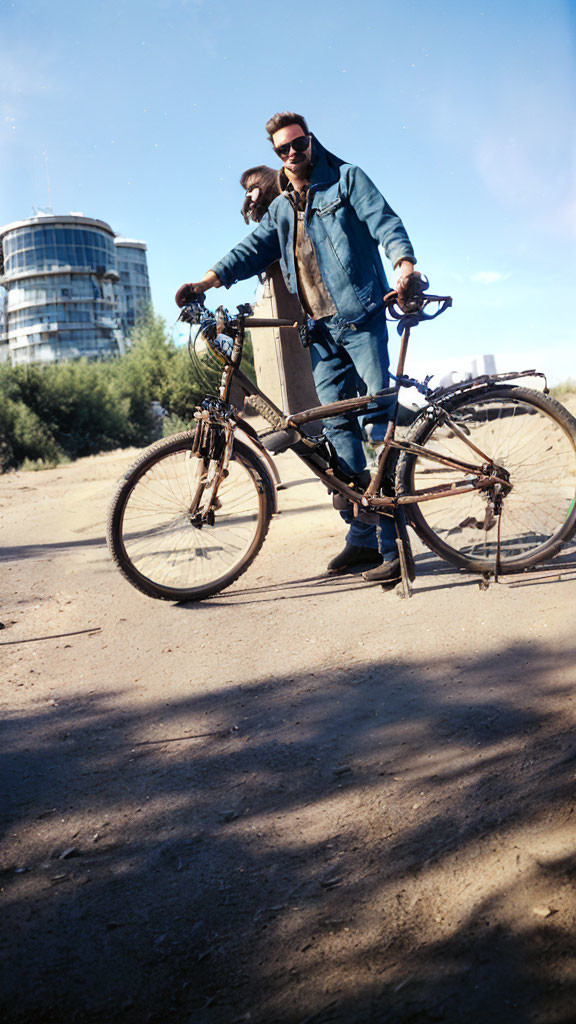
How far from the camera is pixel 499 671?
2.48m

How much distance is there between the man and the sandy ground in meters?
0.96

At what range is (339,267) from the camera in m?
3.65

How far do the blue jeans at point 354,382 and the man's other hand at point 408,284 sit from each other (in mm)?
292

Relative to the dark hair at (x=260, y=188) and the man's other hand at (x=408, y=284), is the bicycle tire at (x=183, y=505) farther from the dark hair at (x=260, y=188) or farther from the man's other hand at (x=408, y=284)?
the dark hair at (x=260, y=188)

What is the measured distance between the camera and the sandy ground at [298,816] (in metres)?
1.27

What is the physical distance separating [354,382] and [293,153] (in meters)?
1.16

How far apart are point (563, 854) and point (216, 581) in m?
2.50

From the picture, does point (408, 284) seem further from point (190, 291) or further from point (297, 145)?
point (190, 291)

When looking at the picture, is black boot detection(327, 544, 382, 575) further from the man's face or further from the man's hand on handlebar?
the man's face

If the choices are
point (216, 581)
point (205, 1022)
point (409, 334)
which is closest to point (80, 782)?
point (205, 1022)

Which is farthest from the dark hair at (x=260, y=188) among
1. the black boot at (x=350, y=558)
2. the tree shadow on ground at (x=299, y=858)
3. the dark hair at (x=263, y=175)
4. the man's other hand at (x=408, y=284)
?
the tree shadow on ground at (x=299, y=858)

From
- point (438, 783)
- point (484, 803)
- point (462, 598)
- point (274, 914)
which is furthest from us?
point (462, 598)

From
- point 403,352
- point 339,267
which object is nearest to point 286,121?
point 339,267

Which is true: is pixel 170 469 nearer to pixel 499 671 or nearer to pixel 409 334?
pixel 409 334
